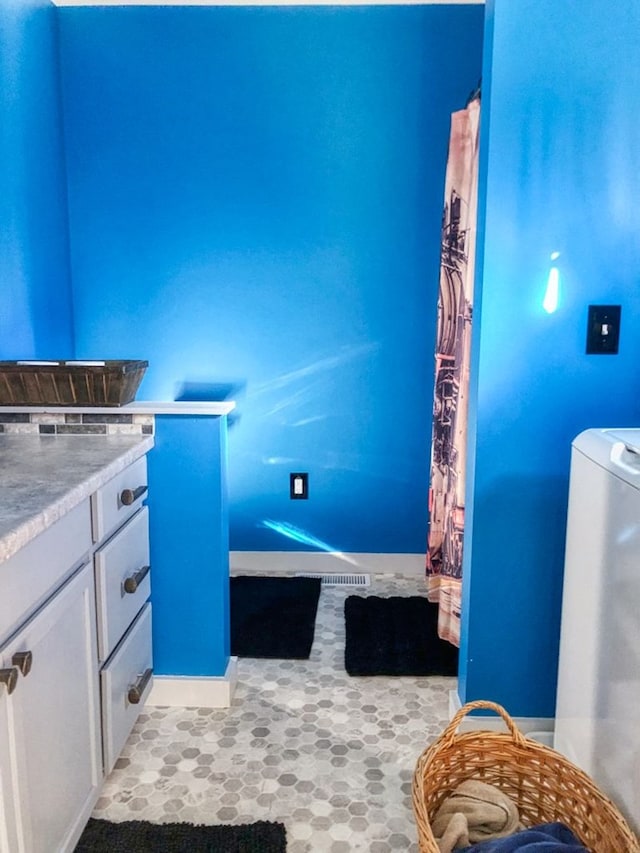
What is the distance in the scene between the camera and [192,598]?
1956mm

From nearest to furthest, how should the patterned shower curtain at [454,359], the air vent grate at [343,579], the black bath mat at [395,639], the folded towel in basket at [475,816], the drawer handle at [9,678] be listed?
the drawer handle at [9,678]
the folded towel in basket at [475,816]
the patterned shower curtain at [454,359]
the black bath mat at [395,639]
the air vent grate at [343,579]

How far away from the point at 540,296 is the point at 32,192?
1866 mm

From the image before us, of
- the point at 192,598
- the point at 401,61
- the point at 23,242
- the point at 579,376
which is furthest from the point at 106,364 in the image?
the point at 401,61

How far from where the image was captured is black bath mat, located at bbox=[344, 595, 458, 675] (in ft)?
7.38

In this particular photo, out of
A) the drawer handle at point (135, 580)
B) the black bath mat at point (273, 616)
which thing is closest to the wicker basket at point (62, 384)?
the drawer handle at point (135, 580)

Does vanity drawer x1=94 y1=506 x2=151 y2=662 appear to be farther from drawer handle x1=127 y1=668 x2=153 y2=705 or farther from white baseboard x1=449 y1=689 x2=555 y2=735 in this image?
white baseboard x1=449 y1=689 x2=555 y2=735

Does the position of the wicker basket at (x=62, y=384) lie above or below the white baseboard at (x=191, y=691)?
above

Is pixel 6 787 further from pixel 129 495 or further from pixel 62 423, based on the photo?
pixel 62 423

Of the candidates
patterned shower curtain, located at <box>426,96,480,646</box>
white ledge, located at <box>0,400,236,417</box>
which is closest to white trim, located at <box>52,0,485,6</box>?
patterned shower curtain, located at <box>426,96,480,646</box>

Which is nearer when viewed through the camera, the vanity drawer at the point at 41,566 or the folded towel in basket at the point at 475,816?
the vanity drawer at the point at 41,566

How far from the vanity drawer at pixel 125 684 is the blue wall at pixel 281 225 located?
1.20 meters

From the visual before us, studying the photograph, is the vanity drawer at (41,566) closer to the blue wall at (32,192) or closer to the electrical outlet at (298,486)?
the blue wall at (32,192)

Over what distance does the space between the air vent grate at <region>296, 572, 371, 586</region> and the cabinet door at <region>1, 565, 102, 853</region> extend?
1.53 meters

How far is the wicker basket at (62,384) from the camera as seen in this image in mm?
1773
